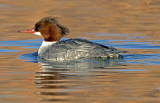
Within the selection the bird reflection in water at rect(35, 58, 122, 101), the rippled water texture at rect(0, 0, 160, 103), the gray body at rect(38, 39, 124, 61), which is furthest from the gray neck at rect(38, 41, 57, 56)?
the bird reflection in water at rect(35, 58, 122, 101)

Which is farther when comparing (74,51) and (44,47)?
(44,47)

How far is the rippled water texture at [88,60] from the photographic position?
25.1 ft

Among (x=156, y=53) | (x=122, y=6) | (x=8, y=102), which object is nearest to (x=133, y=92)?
(x=8, y=102)

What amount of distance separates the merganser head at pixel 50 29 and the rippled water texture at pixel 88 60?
0.53m

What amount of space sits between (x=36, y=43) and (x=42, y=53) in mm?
2132

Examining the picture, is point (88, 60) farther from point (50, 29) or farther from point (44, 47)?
point (50, 29)

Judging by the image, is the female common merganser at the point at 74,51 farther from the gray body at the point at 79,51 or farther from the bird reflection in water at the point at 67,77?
the bird reflection in water at the point at 67,77

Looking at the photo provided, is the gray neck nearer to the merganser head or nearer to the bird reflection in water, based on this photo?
the merganser head

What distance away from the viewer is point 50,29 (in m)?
11.9

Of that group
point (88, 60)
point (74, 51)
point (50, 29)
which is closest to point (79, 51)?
point (74, 51)

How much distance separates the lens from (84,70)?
952 centimetres

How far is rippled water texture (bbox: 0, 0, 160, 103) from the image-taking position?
7.66 m

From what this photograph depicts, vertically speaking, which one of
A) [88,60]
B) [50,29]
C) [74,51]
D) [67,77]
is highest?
[50,29]

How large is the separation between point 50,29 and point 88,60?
164 cm
